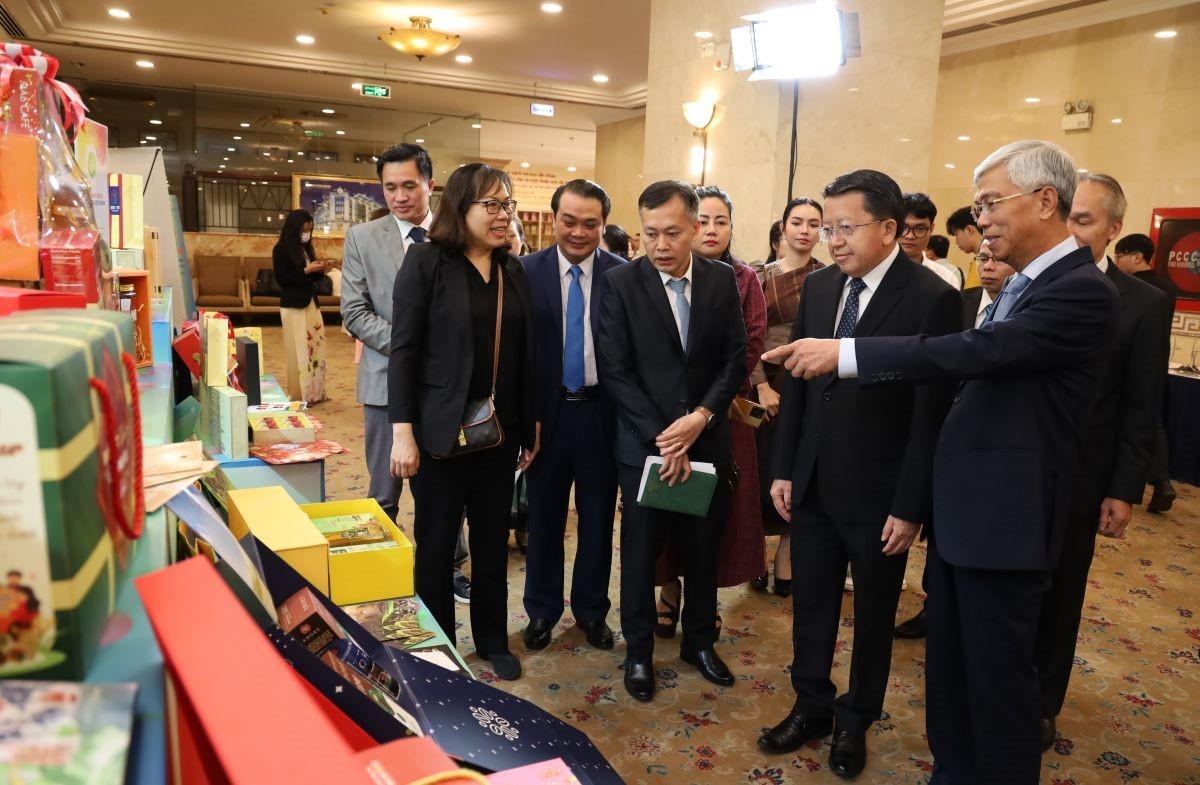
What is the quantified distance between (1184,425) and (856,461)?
3.36 metres

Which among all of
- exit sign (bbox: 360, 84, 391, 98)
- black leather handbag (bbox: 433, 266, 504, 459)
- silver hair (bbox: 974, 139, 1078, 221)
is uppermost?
exit sign (bbox: 360, 84, 391, 98)

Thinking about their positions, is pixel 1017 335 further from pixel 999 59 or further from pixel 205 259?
pixel 205 259

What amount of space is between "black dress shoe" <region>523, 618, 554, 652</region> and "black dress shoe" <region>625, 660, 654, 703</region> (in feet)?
1.28

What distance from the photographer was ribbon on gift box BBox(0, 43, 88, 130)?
123cm

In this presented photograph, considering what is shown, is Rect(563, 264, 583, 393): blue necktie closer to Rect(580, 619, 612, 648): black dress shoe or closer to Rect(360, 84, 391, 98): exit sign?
Rect(580, 619, 612, 648): black dress shoe

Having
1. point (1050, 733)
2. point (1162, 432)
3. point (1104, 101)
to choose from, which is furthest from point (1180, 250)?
point (1050, 733)

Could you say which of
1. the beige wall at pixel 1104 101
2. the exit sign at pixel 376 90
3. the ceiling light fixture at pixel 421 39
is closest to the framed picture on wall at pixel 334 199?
the exit sign at pixel 376 90

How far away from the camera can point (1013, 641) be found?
72.0 inches

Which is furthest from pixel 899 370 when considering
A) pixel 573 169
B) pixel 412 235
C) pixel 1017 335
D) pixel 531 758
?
pixel 573 169

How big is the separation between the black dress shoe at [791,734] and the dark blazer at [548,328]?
1.18 metres

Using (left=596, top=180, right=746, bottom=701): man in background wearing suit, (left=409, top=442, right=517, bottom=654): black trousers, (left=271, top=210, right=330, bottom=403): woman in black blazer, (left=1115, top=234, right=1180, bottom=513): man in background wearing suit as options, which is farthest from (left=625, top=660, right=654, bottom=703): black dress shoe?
(left=271, top=210, right=330, bottom=403): woman in black blazer

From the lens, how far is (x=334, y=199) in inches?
547

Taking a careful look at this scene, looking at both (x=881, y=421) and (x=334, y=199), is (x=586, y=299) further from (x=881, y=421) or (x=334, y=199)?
(x=334, y=199)

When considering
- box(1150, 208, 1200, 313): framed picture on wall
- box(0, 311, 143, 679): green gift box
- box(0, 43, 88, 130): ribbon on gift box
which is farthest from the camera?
box(1150, 208, 1200, 313): framed picture on wall
